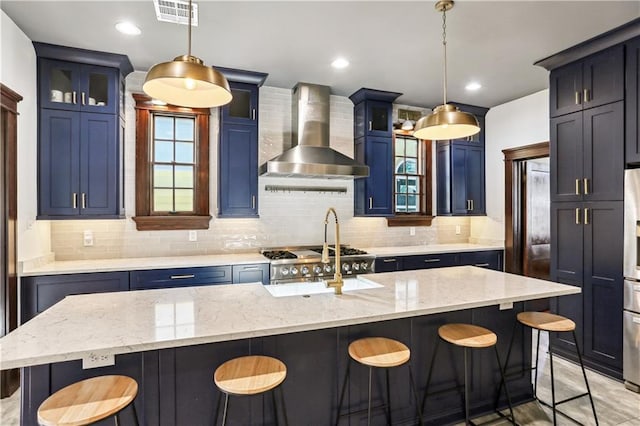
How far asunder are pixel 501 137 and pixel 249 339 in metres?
4.62

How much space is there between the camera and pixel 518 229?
15.9 feet

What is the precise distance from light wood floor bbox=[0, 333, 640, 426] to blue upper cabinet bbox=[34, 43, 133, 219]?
64.5 inches

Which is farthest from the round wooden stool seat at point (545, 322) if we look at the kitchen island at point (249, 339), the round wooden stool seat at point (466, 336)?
the round wooden stool seat at point (466, 336)

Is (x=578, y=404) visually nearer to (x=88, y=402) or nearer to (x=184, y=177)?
(x=88, y=402)

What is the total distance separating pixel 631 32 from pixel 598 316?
243cm

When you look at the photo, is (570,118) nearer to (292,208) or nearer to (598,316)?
(598,316)

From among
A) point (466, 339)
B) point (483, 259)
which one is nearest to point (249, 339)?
point (466, 339)

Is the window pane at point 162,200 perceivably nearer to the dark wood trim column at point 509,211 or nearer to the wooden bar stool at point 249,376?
the wooden bar stool at point 249,376

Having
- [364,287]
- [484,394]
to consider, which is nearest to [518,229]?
[484,394]

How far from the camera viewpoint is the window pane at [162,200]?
385 cm

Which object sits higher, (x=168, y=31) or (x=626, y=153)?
(x=168, y=31)

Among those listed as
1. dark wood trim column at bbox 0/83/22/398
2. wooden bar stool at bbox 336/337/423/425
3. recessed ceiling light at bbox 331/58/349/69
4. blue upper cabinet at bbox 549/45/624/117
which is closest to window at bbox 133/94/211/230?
dark wood trim column at bbox 0/83/22/398

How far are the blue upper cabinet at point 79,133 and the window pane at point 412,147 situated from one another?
144 inches

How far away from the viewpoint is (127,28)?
9.48ft
